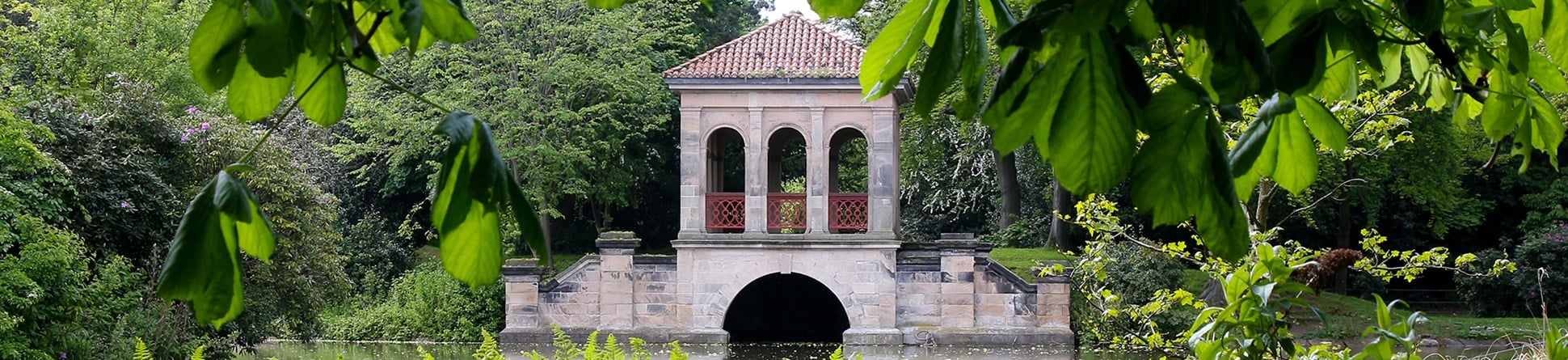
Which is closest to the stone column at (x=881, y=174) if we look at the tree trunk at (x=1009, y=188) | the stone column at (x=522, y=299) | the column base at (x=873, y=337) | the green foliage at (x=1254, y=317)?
the column base at (x=873, y=337)

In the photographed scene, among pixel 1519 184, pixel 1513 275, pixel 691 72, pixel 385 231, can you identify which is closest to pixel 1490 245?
pixel 1519 184

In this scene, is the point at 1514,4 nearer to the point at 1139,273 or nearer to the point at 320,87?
the point at 320,87

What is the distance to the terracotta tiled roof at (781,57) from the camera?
20.5 m

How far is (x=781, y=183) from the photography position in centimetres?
2505

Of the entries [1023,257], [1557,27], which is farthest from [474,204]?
[1023,257]

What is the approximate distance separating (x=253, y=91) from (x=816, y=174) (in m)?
19.9

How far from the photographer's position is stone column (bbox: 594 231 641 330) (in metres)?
21.4

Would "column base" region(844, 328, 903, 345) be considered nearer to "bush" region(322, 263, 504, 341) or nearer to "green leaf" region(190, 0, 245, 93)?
"bush" region(322, 263, 504, 341)

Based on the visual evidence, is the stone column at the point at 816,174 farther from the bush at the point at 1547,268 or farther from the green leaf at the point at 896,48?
the green leaf at the point at 896,48

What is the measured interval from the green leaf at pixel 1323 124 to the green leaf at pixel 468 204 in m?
0.64

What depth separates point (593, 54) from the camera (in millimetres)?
27188

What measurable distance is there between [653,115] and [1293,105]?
26158 mm

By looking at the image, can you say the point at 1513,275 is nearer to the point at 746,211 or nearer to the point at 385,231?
the point at 746,211

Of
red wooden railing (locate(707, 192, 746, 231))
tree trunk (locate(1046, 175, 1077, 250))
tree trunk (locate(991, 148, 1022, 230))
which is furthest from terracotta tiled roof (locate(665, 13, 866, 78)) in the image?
tree trunk (locate(991, 148, 1022, 230))
